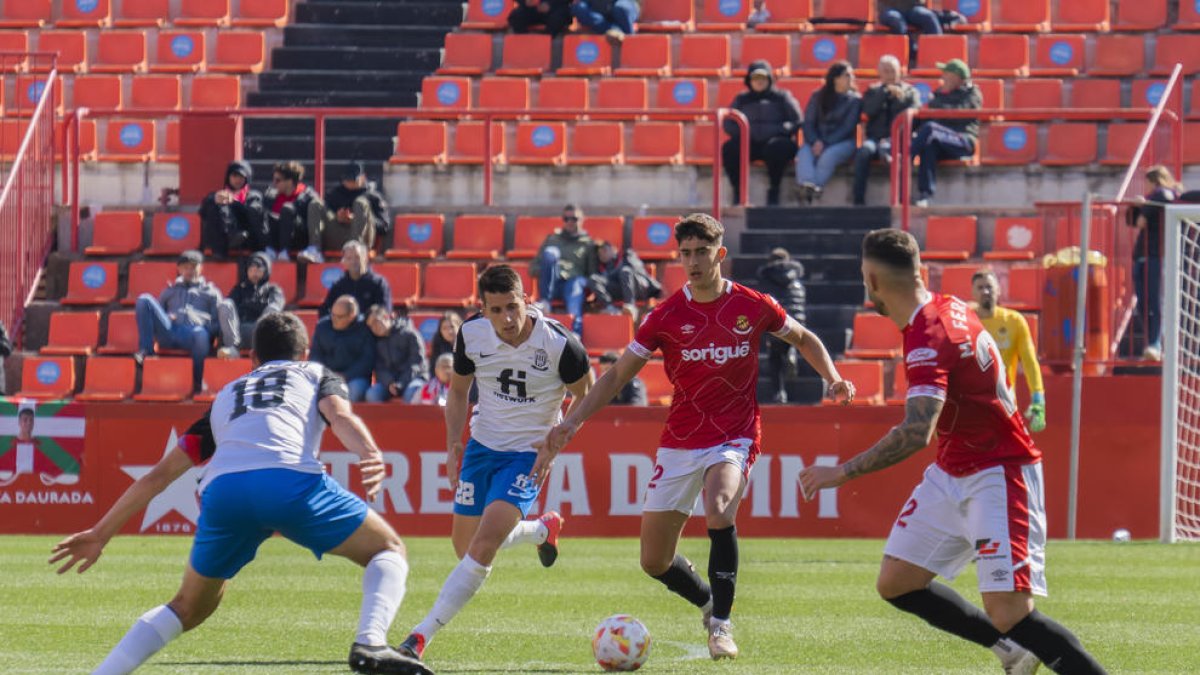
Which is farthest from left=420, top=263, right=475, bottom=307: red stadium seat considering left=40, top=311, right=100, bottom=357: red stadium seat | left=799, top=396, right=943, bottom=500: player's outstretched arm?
left=799, top=396, right=943, bottom=500: player's outstretched arm

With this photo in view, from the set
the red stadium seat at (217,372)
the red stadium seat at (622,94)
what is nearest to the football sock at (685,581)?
the red stadium seat at (217,372)

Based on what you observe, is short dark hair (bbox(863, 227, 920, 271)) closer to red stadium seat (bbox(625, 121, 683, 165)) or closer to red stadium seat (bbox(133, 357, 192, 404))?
red stadium seat (bbox(133, 357, 192, 404))

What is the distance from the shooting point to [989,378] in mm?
7742

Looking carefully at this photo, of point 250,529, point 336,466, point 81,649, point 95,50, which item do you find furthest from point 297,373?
point 95,50

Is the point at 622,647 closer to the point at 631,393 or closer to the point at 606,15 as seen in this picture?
the point at 631,393

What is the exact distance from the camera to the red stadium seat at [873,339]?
2028cm

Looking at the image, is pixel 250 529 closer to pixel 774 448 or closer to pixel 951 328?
pixel 951 328

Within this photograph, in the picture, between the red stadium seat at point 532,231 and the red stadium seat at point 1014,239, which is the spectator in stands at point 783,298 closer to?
the red stadium seat at point 1014,239

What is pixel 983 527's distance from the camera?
7.66 m

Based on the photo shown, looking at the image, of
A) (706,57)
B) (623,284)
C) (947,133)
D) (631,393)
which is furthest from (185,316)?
(947,133)

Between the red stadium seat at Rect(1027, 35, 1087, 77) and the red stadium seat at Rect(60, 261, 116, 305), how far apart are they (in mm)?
11394

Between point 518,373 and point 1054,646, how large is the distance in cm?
381

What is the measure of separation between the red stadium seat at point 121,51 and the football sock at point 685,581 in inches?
686

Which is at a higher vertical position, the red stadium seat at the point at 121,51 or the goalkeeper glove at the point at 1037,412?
the red stadium seat at the point at 121,51
